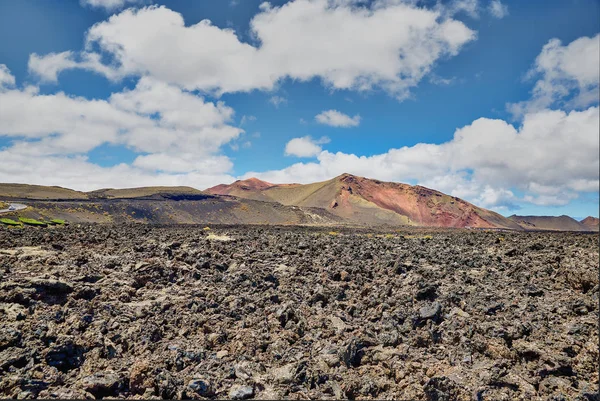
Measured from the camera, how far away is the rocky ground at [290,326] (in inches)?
275

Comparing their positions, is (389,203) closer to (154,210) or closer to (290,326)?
(154,210)

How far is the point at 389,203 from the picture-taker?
167500mm

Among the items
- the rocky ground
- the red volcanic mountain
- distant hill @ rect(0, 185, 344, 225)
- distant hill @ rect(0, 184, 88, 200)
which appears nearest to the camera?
the rocky ground

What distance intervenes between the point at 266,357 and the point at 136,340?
10.5 feet

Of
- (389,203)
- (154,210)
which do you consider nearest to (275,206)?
(154,210)

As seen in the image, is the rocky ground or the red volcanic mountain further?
the red volcanic mountain

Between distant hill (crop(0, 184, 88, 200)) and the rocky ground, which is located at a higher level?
distant hill (crop(0, 184, 88, 200))

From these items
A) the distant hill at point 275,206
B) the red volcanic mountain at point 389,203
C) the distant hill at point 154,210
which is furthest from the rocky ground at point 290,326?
the red volcanic mountain at point 389,203

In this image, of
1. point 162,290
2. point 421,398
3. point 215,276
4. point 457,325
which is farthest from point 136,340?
point 457,325

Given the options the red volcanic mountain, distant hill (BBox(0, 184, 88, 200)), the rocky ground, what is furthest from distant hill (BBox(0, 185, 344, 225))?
the rocky ground

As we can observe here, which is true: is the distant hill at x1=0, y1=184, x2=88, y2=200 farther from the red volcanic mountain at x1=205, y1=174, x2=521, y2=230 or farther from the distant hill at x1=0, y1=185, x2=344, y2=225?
the red volcanic mountain at x1=205, y1=174, x2=521, y2=230

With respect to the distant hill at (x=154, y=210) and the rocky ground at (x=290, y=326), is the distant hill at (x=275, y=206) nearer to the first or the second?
the distant hill at (x=154, y=210)

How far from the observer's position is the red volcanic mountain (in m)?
146

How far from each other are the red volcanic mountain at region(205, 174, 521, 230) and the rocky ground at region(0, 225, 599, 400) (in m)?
123
